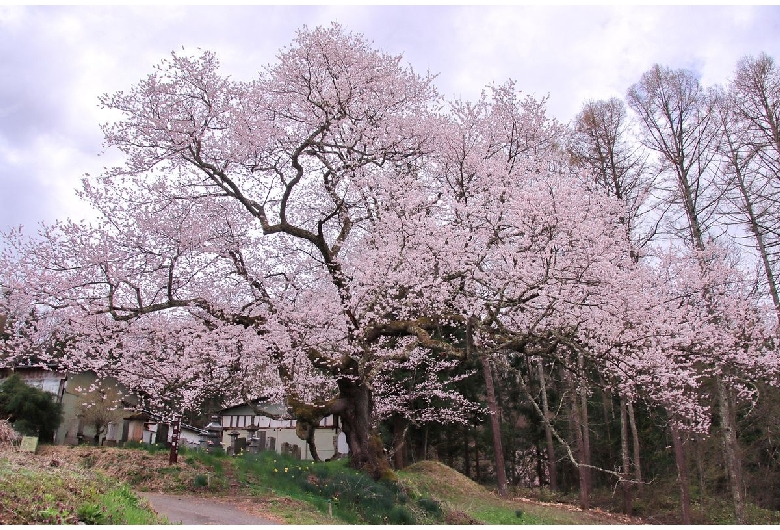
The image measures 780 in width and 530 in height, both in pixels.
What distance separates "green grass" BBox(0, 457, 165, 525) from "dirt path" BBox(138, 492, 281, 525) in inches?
43.5

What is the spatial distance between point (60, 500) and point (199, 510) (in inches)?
133

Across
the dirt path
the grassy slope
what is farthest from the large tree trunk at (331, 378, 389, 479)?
the grassy slope

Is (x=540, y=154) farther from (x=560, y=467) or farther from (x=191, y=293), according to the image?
(x=560, y=467)

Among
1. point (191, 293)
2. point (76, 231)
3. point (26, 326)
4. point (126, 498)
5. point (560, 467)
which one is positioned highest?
point (76, 231)

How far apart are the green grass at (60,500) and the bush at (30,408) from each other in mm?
12616

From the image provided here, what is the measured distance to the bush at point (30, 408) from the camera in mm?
16406

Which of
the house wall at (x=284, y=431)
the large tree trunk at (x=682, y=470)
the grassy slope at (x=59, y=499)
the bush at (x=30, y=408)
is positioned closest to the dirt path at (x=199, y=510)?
the grassy slope at (x=59, y=499)

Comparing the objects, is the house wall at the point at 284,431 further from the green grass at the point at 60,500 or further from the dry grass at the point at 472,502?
the green grass at the point at 60,500

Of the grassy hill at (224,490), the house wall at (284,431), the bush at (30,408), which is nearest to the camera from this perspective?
the grassy hill at (224,490)

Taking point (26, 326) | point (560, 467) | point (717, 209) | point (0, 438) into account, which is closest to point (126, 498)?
point (0, 438)

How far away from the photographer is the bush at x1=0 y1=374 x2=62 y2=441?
53.8 feet

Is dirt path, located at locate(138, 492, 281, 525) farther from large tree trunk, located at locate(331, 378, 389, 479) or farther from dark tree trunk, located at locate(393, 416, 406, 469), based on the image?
dark tree trunk, located at locate(393, 416, 406, 469)

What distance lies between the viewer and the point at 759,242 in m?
12.9

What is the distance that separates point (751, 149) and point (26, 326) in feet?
55.0
